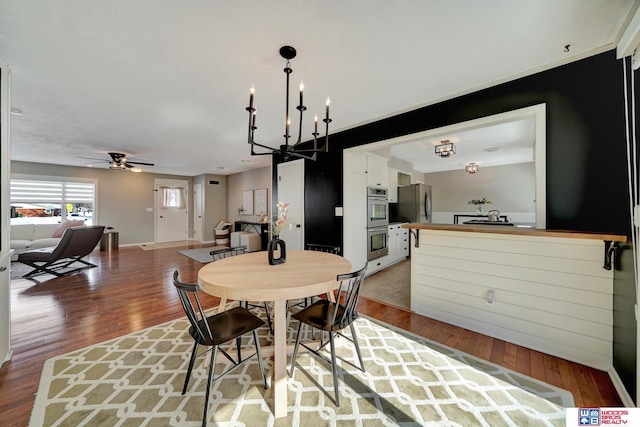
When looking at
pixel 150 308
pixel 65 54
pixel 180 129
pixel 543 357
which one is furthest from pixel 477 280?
pixel 180 129

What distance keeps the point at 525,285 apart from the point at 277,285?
7.13ft

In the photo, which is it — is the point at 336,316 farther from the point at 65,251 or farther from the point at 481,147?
the point at 65,251

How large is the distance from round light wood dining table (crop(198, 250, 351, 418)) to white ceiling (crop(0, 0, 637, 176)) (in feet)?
5.43

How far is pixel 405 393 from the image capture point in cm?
154

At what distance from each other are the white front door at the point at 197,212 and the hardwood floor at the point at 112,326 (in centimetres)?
381

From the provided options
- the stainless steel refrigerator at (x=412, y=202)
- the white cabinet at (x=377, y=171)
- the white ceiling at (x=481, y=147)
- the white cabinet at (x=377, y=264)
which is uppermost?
the white ceiling at (x=481, y=147)

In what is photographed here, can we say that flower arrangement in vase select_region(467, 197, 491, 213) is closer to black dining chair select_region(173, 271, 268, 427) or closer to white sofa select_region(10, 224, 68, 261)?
black dining chair select_region(173, 271, 268, 427)

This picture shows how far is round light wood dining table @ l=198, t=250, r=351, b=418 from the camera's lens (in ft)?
4.44

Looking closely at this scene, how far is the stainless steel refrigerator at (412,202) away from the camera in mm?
5266

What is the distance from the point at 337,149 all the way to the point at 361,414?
3.22 metres

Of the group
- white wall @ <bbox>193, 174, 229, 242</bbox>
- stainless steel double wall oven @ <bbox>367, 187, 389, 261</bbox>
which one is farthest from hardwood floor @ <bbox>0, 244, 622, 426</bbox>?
white wall @ <bbox>193, 174, 229, 242</bbox>

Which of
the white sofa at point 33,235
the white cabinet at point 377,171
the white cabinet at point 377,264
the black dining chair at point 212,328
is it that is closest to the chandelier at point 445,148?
the white cabinet at point 377,171

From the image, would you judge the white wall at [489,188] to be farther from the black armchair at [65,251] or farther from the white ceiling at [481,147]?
the black armchair at [65,251]

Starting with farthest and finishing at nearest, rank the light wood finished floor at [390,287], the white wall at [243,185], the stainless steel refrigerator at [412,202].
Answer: the white wall at [243,185], the stainless steel refrigerator at [412,202], the light wood finished floor at [390,287]
